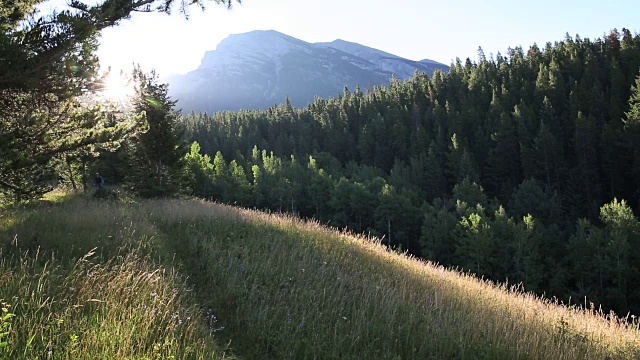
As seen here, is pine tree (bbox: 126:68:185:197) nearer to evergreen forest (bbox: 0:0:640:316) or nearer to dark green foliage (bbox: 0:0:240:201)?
evergreen forest (bbox: 0:0:640:316)

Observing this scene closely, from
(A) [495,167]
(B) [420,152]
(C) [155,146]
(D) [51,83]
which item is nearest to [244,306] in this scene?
(D) [51,83]

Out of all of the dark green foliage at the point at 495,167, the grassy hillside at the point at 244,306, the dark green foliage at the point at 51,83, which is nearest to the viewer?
the grassy hillside at the point at 244,306

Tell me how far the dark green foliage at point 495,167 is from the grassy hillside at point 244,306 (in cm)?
1736

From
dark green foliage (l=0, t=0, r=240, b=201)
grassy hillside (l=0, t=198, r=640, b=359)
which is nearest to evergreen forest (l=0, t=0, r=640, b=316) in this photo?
dark green foliage (l=0, t=0, r=240, b=201)

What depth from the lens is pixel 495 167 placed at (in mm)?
73688

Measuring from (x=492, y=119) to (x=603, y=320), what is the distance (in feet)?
281

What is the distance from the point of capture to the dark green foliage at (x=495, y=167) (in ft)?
132

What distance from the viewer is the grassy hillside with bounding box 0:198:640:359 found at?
359cm

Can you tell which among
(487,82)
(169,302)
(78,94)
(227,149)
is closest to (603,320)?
(169,302)

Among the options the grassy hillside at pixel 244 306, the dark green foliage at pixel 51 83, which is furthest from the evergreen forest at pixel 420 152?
the grassy hillside at pixel 244 306

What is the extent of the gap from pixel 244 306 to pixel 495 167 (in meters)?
77.5

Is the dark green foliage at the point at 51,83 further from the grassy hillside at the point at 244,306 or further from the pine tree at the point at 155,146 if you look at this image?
the pine tree at the point at 155,146

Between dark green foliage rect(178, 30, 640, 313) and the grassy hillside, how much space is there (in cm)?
1736

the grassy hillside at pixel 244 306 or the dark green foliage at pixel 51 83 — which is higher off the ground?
the dark green foliage at pixel 51 83
